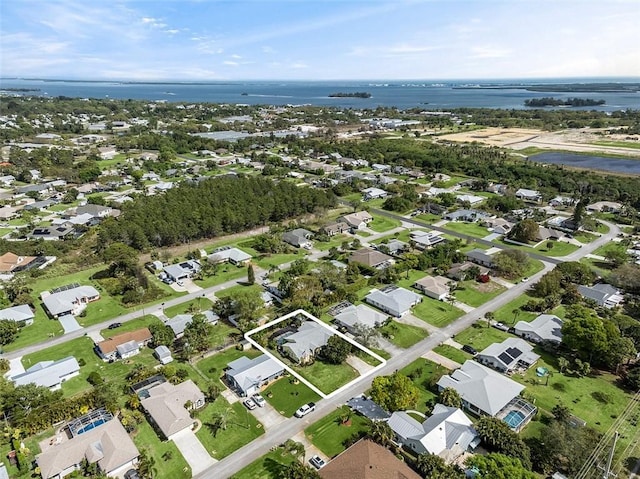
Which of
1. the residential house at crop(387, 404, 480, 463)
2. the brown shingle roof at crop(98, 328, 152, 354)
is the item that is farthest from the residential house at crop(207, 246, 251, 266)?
the residential house at crop(387, 404, 480, 463)

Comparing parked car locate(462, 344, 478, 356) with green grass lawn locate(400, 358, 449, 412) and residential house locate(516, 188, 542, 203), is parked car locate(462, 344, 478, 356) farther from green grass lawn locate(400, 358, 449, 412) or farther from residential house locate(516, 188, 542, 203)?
residential house locate(516, 188, 542, 203)

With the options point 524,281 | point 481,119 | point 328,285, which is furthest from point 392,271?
point 481,119

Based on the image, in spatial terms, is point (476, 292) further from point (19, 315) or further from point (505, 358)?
point (19, 315)

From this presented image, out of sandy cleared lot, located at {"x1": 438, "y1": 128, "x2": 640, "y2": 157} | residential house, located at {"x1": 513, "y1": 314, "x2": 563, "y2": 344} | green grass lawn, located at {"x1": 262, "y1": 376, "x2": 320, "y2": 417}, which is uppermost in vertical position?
sandy cleared lot, located at {"x1": 438, "y1": 128, "x2": 640, "y2": 157}

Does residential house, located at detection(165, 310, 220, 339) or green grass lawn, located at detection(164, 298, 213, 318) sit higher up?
residential house, located at detection(165, 310, 220, 339)

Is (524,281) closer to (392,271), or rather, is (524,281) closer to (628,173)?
(392,271)
